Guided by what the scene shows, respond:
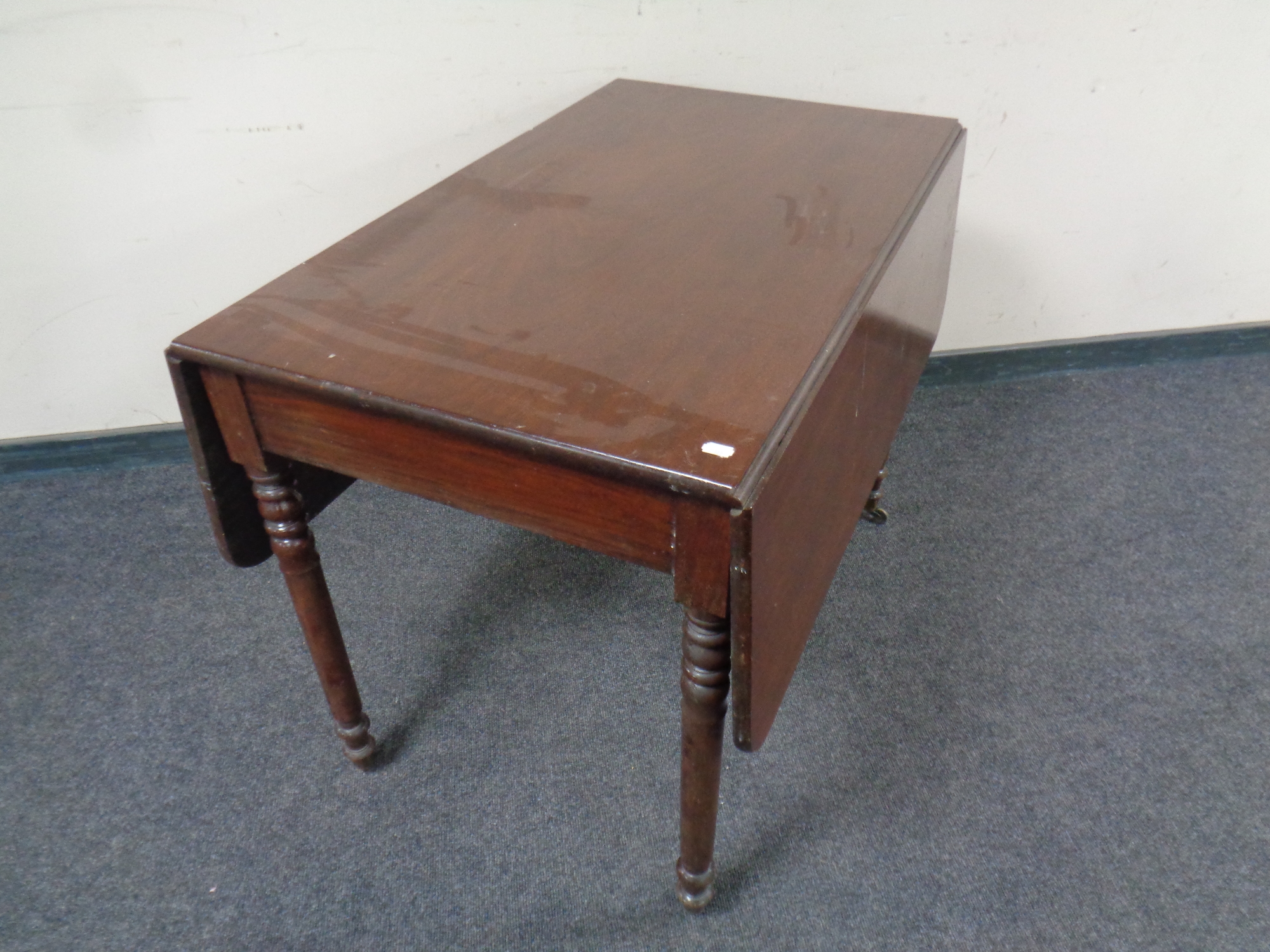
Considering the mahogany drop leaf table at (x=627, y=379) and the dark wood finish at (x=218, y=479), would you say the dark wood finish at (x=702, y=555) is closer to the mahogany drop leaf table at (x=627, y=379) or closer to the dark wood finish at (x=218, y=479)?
the mahogany drop leaf table at (x=627, y=379)

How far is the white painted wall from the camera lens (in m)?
1.55

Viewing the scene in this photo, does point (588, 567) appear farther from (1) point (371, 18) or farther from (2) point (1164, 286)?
(2) point (1164, 286)

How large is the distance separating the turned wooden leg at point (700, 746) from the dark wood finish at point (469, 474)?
0.09 metres

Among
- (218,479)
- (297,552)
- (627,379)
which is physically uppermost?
(627,379)

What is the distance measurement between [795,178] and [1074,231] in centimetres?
99

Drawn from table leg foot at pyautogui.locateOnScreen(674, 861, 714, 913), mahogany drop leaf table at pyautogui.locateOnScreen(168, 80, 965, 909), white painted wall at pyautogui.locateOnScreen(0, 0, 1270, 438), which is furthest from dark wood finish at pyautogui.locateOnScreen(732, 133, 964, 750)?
white painted wall at pyautogui.locateOnScreen(0, 0, 1270, 438)

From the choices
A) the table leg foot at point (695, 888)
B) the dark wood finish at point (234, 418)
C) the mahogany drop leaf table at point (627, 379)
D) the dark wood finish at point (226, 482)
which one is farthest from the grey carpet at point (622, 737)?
the dark wood finish at point (234, 418)

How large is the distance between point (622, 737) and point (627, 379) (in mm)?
690

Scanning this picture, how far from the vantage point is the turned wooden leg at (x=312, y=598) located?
1047 millimetres

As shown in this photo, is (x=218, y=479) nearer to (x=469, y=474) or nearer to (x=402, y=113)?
(x=469, y=474)

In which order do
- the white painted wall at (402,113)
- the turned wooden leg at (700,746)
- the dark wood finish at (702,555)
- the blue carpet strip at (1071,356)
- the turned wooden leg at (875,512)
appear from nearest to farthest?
the dark wood finish at (702,555)
the turned wooden leg at (700,746)
the white painted wall at (402,113)
the turned wooden leg at (875,512)
the blue carpet strip at (1071,356)

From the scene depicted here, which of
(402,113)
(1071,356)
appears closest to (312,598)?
(402,113)

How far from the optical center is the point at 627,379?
86 cm

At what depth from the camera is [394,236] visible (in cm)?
110
